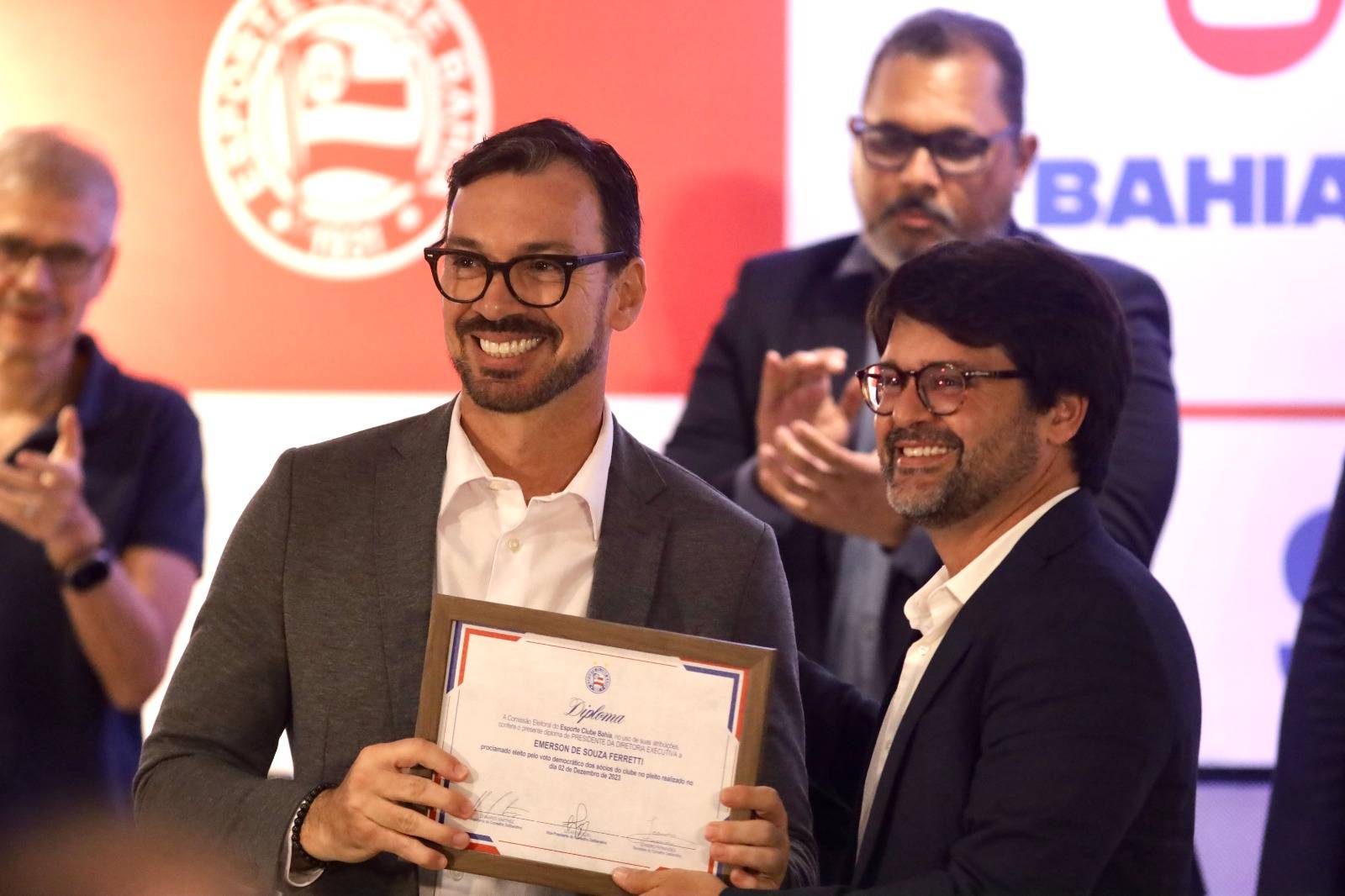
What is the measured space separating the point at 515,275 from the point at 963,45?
1604 mm

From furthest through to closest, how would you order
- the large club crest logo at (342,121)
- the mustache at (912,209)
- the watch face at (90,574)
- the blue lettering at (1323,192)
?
the large club crest logo at (342,121) < the blue lettering at (1323,192) < the mustache at (912,209) < the watch face at (90,574)

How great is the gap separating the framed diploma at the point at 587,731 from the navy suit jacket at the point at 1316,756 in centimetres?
102

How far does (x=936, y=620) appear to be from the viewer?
2049mm

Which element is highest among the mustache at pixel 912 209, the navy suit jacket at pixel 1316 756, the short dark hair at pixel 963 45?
the short dark hair at pixel 963 45

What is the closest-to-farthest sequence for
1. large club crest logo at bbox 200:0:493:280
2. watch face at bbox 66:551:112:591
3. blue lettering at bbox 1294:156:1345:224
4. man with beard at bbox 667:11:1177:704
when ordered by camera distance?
watch face at bbox 66:551:112:591 → man with beard at bbox 667:11:1177:704 → blue lettering at bbox 1294:156:1345:224 → large club crest logo at bbox 200:0:493:280

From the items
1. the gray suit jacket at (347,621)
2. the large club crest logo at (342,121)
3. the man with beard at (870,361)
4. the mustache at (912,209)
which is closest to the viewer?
the gray suit jacket at (347,621)

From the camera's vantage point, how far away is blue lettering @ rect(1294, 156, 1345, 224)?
3.49m

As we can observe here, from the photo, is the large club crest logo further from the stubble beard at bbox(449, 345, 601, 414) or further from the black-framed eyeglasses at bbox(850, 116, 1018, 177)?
the stubble beard at bbox(449, 345, 601, 414)

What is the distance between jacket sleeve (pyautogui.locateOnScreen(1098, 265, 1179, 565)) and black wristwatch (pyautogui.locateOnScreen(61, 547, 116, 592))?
1.92 metres

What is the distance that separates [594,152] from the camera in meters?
2.16

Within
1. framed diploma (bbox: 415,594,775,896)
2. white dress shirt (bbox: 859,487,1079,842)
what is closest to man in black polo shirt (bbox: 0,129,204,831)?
framed diploma (bbox: 415,594,775,896)

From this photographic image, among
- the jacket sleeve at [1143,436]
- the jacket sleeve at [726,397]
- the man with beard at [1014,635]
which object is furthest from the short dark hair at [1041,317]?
the jacket sleeve at [726,397]

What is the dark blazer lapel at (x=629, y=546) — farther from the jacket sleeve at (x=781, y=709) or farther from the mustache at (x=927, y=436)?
the mustache at (x=927, y=436)

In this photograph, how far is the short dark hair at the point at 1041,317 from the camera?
2.00m
